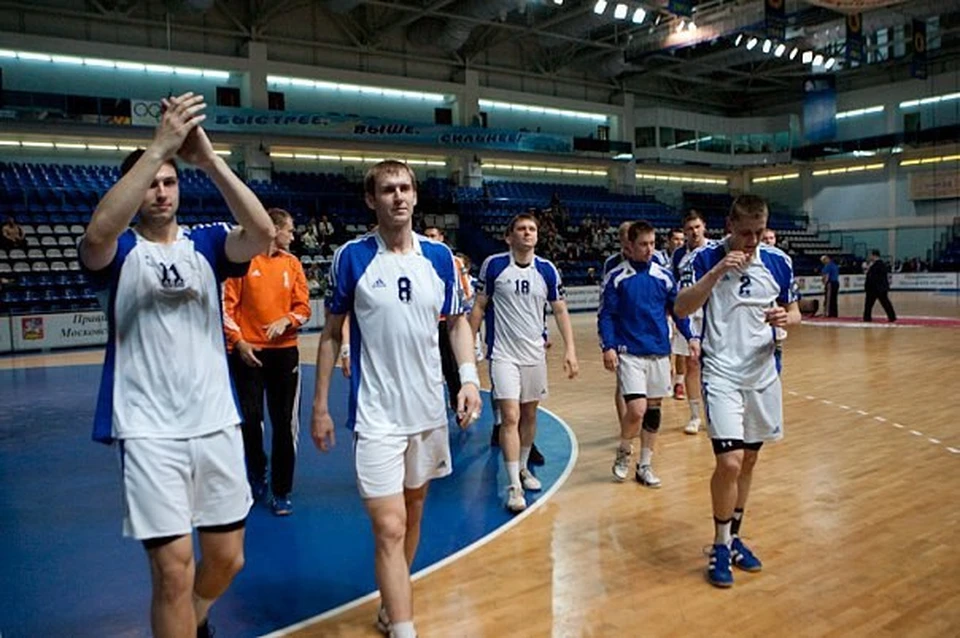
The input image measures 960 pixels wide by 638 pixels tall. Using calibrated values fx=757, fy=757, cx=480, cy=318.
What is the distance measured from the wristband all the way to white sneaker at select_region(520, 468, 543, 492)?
2.44 m

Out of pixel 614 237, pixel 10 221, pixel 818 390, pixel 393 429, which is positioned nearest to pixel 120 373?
pixel 393 429

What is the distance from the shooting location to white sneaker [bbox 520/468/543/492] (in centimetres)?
552

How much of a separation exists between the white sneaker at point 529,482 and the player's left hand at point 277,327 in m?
2.03

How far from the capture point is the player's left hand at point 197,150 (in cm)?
226

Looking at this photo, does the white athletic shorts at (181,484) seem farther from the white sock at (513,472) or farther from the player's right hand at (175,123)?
the white sock at (513,472)

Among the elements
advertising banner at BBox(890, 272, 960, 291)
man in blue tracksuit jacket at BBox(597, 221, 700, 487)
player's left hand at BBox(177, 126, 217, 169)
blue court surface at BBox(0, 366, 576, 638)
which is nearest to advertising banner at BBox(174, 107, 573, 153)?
advertising banner at BBox(890, 272, 960, 291)

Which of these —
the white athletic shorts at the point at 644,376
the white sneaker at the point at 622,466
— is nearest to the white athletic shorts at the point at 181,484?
the white athletic shorts at the point at 644,376

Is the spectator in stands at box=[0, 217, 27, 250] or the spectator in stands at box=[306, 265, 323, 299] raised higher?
the spectator in stands at box=[0, 217, 27, 250]

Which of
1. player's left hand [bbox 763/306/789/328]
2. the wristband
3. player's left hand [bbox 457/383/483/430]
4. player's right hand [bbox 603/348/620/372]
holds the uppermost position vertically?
player's left hand [bbox 763/306/789/328]

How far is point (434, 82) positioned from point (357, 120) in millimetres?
4784

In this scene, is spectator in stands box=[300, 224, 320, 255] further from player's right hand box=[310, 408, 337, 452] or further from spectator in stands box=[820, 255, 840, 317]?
player's right hand box=[310, 408, 337, 452]

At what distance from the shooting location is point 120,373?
250 cm

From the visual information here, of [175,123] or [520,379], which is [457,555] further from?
[175,123]

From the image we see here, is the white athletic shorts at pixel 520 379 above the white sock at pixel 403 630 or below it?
above
